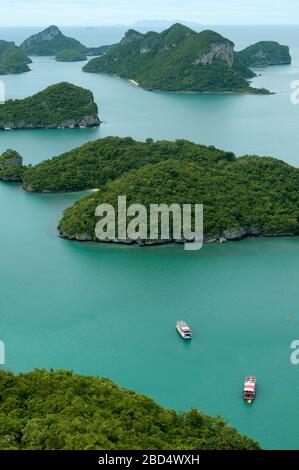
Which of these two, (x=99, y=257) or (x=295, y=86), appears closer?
(x=99, y=257)

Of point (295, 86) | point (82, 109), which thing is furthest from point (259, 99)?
point (82, 109)

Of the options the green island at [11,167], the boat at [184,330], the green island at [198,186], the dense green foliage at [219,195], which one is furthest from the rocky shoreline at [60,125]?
the boat at [184,330]

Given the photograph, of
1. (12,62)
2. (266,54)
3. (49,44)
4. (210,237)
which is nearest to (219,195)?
(210,237)

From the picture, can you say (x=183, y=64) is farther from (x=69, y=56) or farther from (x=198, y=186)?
(x=198, y=186)

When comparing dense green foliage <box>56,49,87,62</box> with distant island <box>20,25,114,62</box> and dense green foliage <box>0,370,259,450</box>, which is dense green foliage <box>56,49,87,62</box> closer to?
distant island <box>20,25,114,62</box>

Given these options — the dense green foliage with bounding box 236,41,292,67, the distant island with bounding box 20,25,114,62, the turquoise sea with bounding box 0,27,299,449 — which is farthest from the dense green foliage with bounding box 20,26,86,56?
the turquoise sea with bounding box 0,27,299,449

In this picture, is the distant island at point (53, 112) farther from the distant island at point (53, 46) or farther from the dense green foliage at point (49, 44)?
the dense green foliage at point (49, 44)

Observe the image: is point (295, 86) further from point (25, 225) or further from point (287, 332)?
point (287, 332)
